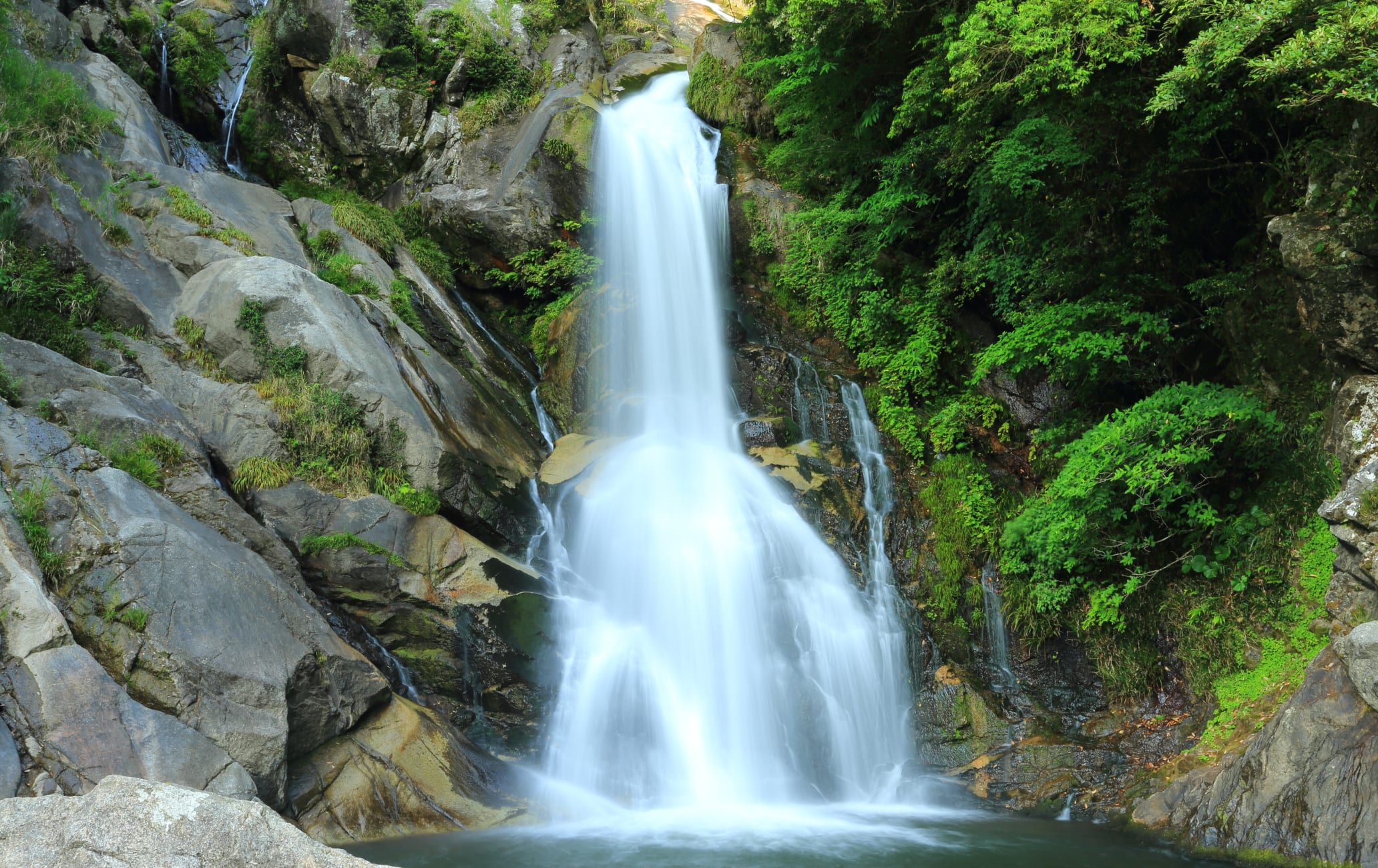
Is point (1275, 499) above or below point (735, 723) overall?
above

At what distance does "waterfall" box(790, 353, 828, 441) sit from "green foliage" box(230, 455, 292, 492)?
24.5 ft

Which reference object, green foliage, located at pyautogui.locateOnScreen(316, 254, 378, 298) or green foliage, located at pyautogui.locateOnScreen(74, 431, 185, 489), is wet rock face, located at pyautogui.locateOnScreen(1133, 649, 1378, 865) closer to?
green foliage, located at pyautogui.locateOnScreen(74, 431, 185, 489)

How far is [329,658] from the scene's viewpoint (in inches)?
313

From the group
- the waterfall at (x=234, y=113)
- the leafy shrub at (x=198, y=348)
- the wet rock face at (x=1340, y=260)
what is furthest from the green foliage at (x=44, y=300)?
the wet rock face at (x=1340, y=260)

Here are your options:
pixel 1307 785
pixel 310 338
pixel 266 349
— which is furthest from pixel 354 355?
pixel 1307 785

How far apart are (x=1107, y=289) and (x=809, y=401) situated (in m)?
4.70

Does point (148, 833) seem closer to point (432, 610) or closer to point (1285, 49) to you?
point (432, 610)

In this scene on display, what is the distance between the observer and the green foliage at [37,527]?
6.91 meters

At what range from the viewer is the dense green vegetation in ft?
29.2

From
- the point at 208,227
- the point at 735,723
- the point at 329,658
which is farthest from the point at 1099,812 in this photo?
the point at 208,227

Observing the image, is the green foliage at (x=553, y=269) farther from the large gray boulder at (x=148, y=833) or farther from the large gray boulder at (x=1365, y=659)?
the large gray boulder at (x=148, y=833)

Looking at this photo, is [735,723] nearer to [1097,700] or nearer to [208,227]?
[1097,700]

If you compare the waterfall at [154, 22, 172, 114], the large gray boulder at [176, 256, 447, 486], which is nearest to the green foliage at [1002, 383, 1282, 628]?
the large gray boulder at [176, 256, 447, 486]

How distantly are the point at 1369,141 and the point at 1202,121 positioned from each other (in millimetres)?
A: 1722
